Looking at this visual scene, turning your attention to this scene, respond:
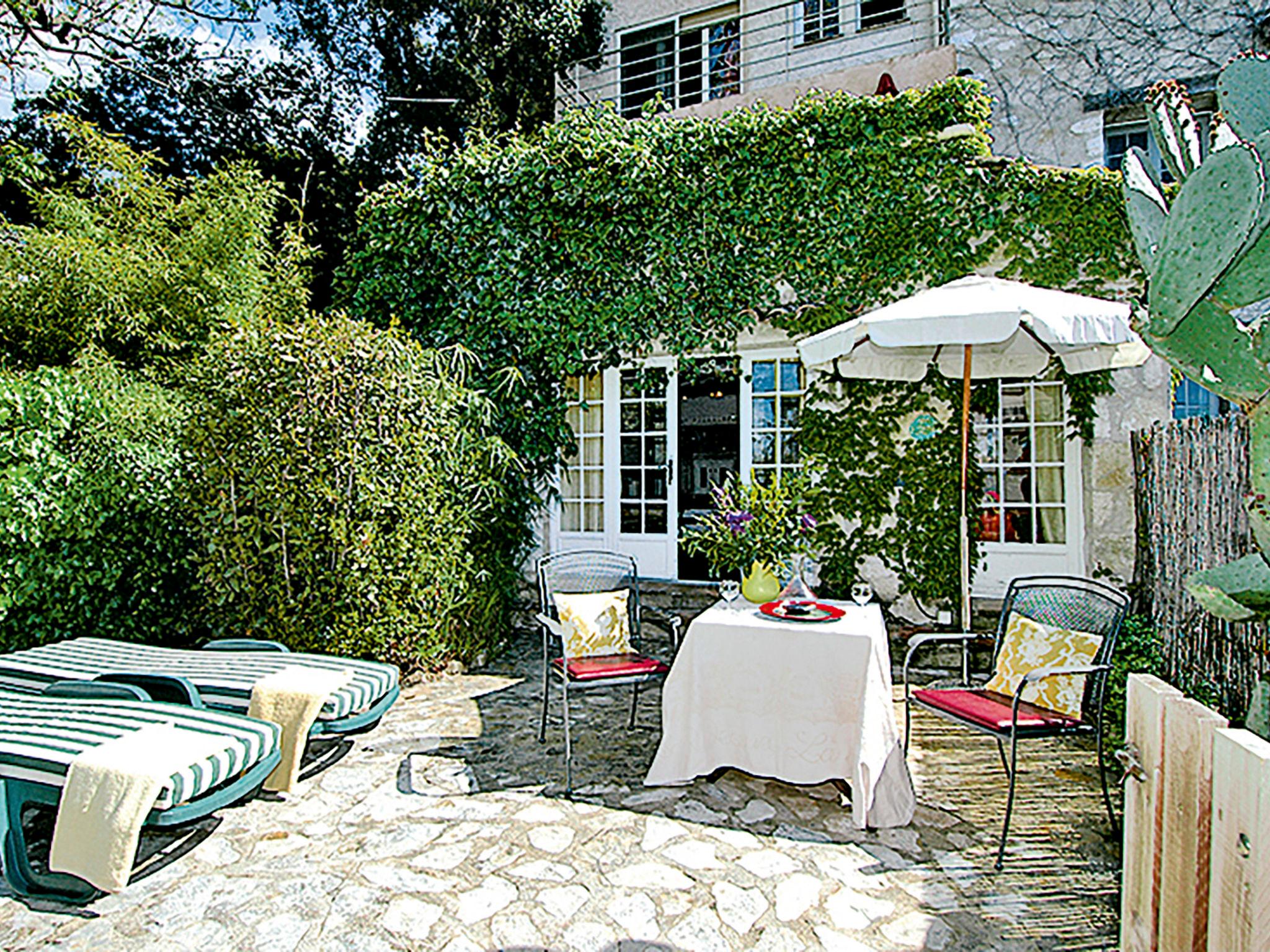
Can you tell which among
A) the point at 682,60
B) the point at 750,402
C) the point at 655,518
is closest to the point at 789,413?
the point at 750,402

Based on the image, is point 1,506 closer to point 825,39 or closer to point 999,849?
point 999,849

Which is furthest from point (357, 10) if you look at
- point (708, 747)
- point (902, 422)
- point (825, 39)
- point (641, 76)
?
point (708, 747)

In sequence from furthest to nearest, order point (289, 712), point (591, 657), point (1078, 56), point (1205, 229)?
1. point (1078, 56)
2. point (591, 657)
3. point (289, 712)
4. point (1205, 229)

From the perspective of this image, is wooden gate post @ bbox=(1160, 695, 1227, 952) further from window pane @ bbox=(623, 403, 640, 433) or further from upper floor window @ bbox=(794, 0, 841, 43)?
upper floor window @ bbox=(794, 0, 841, 43)

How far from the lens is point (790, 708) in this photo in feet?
11.7

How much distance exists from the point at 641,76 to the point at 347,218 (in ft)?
15.1

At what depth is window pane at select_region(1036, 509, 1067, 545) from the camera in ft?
20.7

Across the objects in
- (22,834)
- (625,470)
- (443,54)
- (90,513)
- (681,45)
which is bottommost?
(22,834)

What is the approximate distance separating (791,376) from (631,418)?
1606 millimetres

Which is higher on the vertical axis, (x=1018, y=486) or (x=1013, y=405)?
(x=1013, y=405)

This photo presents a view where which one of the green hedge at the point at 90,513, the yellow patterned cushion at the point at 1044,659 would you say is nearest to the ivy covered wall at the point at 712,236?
the green hedge at the point at 90,513

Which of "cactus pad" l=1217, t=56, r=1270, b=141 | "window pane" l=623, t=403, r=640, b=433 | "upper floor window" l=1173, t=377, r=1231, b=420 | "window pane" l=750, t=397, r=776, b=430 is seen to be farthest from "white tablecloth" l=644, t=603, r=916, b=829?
"upper floor window" l=1173, t=377, r=1231, b=420

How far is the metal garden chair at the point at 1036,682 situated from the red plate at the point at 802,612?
422 mm

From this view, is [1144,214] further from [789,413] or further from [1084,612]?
[789,413]
